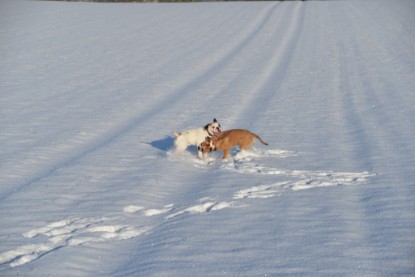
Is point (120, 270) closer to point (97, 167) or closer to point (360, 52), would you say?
point (97, 167)

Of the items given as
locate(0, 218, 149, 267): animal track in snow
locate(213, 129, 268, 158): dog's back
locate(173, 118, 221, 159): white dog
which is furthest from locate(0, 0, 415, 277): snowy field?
locate(173, 118, 221, 159): white dog

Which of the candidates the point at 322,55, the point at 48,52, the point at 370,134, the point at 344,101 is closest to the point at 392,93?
A: the point at 344,101

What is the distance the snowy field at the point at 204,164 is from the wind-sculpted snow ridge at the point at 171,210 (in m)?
0.03

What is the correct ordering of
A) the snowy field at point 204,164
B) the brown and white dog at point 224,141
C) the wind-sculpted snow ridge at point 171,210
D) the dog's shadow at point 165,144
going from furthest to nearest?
the dog's shadow at point 165,144 < the brown and white dog at point 224,141 < the wind-sculpted snow ridge at point 171,210 < the snowy field at point 204,164

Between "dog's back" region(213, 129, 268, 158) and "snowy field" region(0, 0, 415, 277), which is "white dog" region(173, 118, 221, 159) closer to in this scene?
"dog's back" region(213, 129, 268, 158)

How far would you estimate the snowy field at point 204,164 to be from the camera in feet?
22.1

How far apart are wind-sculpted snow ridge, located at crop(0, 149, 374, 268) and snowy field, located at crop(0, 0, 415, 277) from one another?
1.1 inches

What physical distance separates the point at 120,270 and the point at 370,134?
25.2ft

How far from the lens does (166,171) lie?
33.2ft

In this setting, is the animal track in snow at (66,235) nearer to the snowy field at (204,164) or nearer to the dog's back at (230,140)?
the snowy field at (204,164)

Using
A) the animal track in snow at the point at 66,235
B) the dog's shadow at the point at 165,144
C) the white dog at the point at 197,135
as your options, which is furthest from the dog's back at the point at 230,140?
the animal track in snow at the point at 66,235

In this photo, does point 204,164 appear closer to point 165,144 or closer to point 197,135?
point 197,135

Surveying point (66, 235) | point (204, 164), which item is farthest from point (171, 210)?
point (204, 164)

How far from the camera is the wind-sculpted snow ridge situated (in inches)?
276
